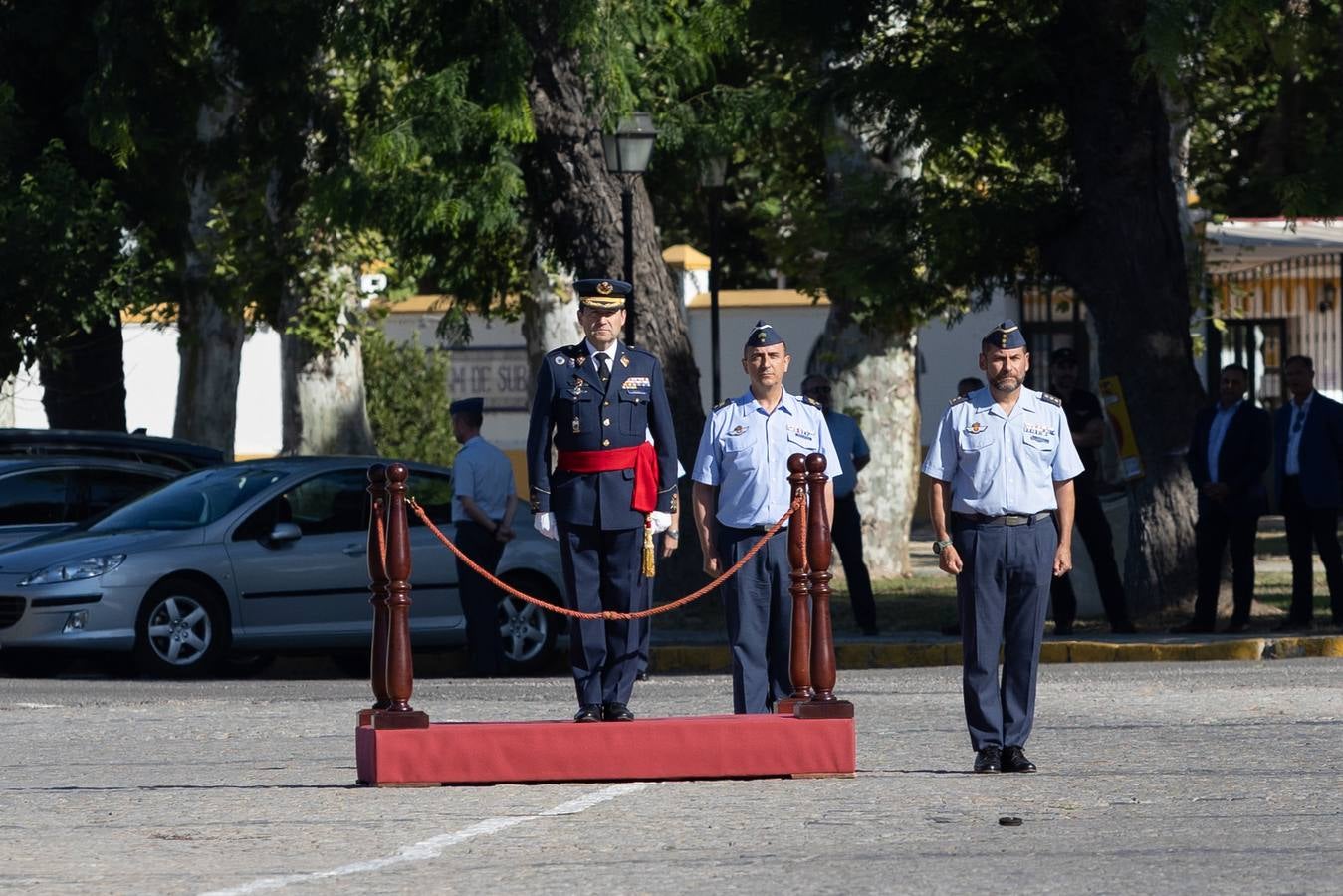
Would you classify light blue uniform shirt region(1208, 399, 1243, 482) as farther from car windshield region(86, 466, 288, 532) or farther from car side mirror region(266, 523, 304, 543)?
car windshield region(86, 466, 288, 532)

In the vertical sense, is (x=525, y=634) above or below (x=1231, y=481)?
below

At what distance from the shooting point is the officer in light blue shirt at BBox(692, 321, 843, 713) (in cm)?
1076

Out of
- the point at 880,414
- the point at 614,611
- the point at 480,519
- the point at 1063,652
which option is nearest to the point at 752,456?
the point at 614,611

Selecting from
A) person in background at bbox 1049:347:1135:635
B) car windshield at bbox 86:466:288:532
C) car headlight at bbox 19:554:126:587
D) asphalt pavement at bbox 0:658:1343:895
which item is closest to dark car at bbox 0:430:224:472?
car windshield at bbox 86:466:288:532

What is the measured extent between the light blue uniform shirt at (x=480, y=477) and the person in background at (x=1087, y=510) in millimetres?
3868

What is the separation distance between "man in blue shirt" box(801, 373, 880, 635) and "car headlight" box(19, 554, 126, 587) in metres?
4.98

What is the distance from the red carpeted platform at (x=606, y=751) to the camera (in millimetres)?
9727

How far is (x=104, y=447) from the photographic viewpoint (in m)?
19.3

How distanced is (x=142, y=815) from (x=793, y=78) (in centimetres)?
1268

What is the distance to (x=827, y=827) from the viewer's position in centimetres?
854

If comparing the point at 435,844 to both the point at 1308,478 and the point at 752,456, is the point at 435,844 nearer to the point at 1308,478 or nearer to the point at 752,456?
the point at 752,456

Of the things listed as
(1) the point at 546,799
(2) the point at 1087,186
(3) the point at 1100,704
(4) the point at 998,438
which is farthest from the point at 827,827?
(2) the point at 1087,186

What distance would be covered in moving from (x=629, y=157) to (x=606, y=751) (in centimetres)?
1129

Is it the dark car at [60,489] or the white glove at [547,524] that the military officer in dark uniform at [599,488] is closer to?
the white glove at [547,524]
